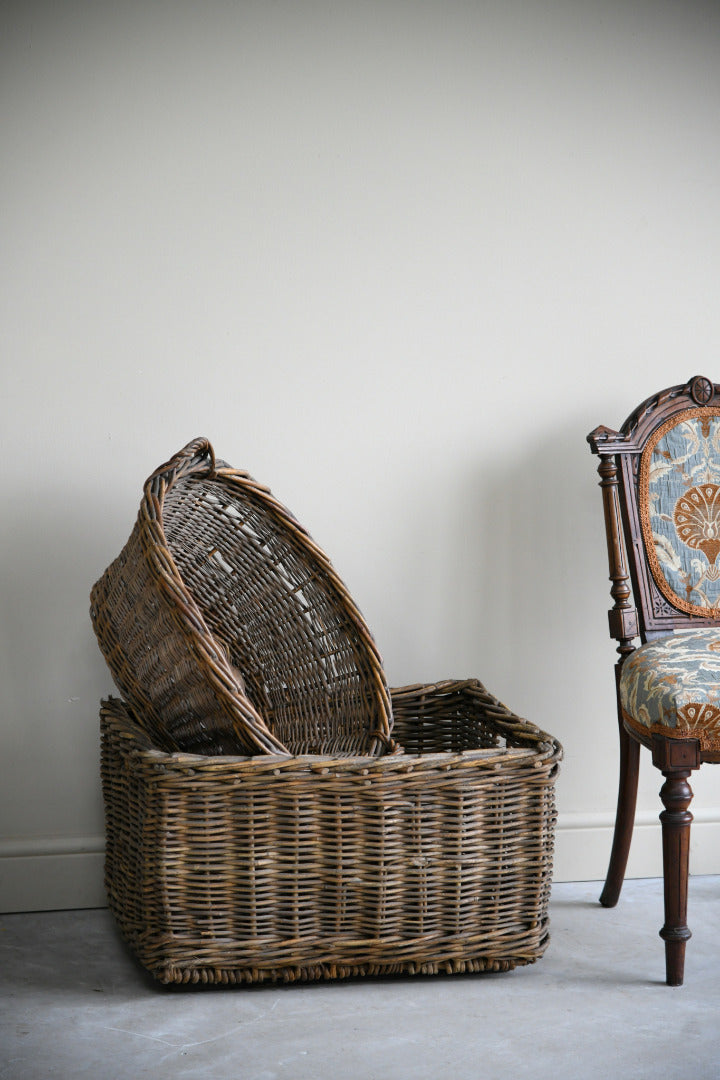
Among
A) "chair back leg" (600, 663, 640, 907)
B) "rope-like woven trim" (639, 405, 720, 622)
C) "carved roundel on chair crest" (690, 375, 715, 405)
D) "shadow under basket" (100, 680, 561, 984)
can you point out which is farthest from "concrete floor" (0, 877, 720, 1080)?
"carved roundel on chair crest" (690, 375, 715, 405)

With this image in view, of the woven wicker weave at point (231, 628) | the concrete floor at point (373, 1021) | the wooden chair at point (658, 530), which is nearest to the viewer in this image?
the concrete floor at point (373, 1021)

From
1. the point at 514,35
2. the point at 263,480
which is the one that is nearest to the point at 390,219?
the point at 514,35

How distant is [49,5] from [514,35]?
92 centimetres

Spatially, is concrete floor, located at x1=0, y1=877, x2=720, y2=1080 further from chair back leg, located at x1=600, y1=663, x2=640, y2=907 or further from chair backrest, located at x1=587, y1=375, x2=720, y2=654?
chair backrest, located at x1=587, y1=375, x2=720, y2=654

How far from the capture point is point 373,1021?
1.38 metres

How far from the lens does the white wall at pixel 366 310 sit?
185 centimetres

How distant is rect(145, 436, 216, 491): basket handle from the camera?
145cm

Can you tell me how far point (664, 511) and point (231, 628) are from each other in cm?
85

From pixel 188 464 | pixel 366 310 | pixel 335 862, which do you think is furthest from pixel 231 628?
pixel 366 310

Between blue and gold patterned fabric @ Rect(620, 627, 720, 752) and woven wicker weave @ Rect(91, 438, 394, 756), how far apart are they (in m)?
0.41

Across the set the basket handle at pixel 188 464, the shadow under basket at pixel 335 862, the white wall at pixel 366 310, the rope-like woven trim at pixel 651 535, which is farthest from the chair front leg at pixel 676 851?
the basket handle at pixel 188 464

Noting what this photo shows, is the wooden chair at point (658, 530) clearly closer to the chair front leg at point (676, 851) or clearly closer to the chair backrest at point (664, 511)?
the chair backrest at point (664, 511)

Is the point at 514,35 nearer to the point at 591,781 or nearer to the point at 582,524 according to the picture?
the point at 582,524

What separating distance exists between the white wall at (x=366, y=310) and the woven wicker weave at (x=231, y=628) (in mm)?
224
